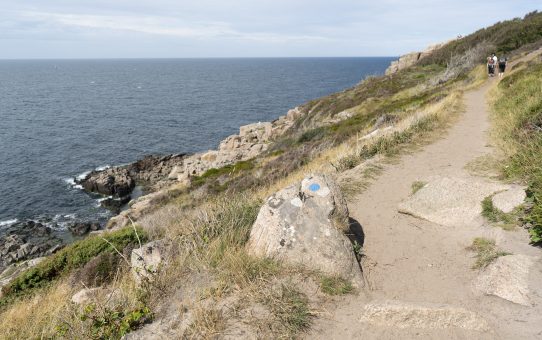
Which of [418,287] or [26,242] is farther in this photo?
[26,242]

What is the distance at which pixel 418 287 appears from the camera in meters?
6.04

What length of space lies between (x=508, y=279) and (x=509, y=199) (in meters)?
2.74

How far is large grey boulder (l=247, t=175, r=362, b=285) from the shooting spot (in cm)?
606

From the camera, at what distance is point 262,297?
17.1 ft

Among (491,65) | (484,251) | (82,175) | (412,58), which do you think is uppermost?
(412,58)

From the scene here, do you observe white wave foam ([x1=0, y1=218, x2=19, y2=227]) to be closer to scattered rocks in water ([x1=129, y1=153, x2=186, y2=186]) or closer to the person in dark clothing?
scattered rocks in water ([x1=129, y1=153, x2=186, y2=186])

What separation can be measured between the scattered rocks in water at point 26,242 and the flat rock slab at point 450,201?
2421cm

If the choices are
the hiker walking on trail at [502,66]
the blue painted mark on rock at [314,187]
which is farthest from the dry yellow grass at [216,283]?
the hiker walking on trail at [502,66]

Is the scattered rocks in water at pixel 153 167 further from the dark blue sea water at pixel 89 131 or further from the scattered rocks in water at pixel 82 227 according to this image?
the scattered rocks in water at pixel 82 227

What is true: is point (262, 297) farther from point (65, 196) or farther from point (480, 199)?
point (65, 196)

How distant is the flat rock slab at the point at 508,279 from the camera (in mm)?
5309

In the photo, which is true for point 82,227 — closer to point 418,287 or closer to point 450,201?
point 450,201

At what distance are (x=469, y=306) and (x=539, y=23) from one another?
200 feet

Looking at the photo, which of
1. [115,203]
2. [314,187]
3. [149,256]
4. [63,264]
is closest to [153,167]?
[115,203]
